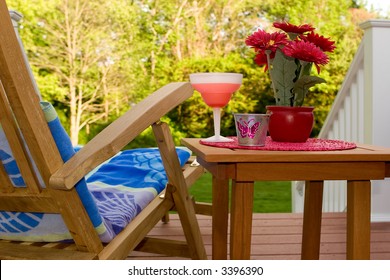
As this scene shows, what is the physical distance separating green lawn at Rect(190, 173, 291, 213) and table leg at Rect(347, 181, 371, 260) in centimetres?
403

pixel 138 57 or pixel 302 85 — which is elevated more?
pixel 138 57

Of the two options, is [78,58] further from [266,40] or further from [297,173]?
[297,173]

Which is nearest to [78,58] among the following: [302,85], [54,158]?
Answer: [302,85]

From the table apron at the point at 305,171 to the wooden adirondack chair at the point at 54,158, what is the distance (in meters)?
0.29

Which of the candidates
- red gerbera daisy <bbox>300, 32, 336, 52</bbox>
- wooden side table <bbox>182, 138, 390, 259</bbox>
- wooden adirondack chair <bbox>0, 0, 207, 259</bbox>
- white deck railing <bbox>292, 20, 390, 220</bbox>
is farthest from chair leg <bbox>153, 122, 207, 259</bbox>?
white deck railing <bbox>292, 20, 390, 220</bbox>

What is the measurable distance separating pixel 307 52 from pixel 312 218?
0.56 m

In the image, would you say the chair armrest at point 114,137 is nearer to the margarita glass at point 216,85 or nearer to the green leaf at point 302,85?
the margarita glass at point 216,85

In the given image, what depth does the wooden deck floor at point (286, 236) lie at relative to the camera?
7.39ft

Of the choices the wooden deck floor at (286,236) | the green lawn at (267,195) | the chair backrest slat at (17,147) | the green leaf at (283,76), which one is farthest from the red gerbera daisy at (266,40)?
the green lawn at (267,195)

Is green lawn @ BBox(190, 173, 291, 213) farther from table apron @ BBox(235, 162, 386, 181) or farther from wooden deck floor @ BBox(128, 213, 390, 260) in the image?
table apron @ BBox(235, 162, 386, 181)

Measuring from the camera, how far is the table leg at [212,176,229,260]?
1807 mm

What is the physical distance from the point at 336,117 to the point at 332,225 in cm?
97

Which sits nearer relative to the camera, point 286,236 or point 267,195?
point 286,236

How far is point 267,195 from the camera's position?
19.9ft
